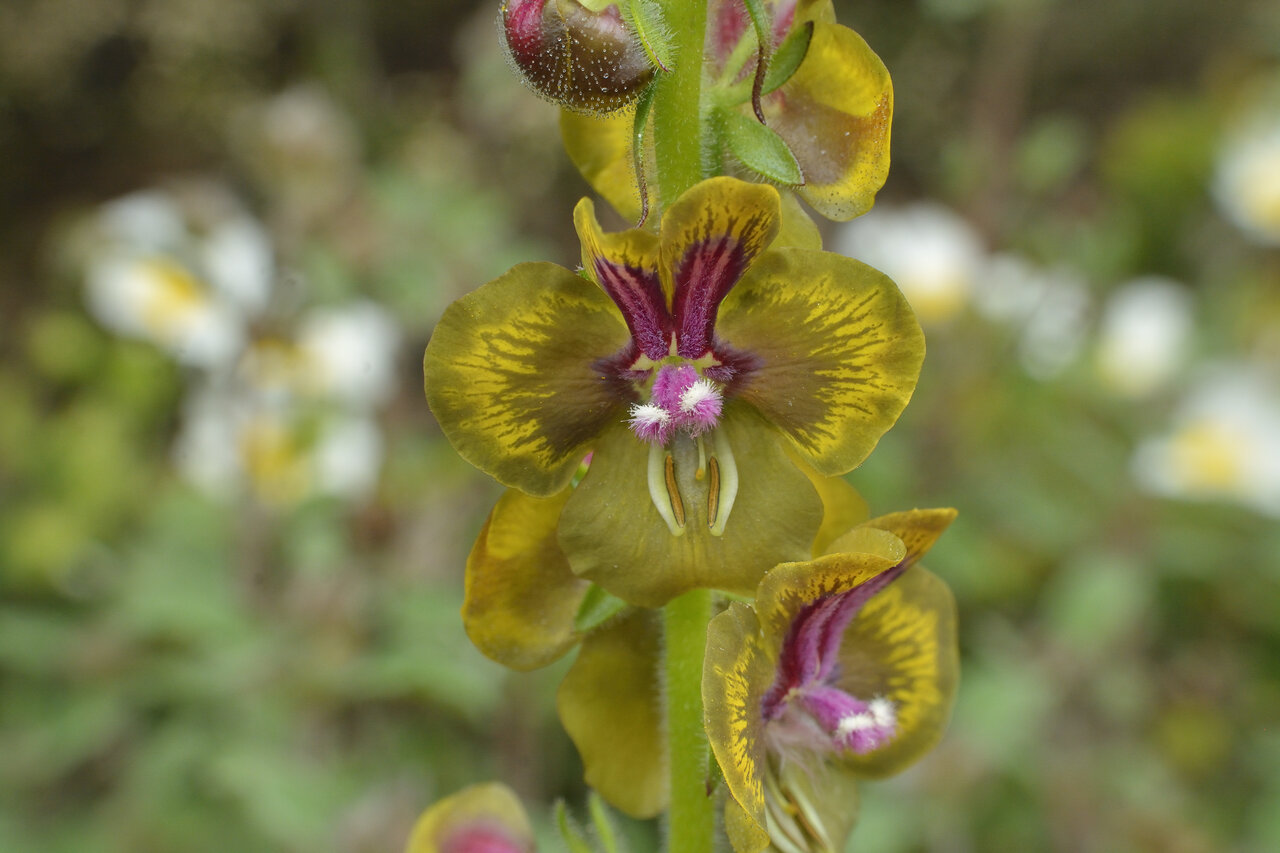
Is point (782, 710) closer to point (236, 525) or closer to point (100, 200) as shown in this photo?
point (236, 525)

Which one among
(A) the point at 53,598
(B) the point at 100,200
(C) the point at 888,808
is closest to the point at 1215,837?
(C) the point at 888,808

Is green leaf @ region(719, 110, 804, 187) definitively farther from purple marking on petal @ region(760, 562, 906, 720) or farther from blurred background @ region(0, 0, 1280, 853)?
blurred background @ region(0, 0, 1280, 853)

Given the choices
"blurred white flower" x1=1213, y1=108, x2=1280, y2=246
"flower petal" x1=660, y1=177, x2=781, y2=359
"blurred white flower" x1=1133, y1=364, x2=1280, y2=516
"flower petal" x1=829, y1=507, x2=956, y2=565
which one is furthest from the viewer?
"blurred white flower" x1=1213, y1=108, x2=1280, y2=246

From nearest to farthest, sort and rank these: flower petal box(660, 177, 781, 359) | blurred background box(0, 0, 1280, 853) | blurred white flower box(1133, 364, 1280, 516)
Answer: flower petal box(660, 177, 781, 359) → blurred background box(0, 0, 1280, 853) → blurred white flower box(1133, 364, 1280, 516)

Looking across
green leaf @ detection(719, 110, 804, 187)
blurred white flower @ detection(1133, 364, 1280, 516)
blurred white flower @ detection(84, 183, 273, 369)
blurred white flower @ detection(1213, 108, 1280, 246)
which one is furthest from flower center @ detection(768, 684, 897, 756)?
blurred white flower @ detection(1213, 108, 1280, 246)

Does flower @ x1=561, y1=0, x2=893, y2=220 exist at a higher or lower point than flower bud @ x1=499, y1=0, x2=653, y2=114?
lower

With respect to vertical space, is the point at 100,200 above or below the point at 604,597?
below
